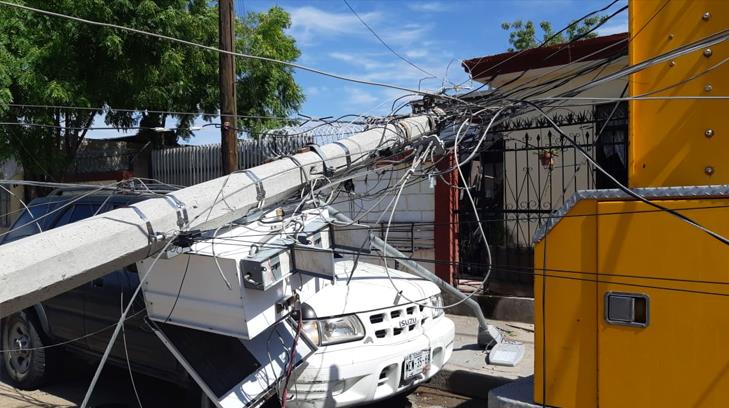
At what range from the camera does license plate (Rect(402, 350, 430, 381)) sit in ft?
15.2

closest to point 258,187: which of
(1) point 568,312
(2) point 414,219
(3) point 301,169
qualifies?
(3) point 301,169

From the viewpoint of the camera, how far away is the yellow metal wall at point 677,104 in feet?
10.3

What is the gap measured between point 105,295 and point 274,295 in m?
2.35

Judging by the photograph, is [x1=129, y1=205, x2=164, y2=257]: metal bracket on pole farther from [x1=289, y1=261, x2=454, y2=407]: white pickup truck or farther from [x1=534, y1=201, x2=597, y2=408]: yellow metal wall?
[x1=534, y1=201, x2=597, y2=408]: yellow metal wall

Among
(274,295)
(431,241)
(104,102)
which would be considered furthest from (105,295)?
(104,102)

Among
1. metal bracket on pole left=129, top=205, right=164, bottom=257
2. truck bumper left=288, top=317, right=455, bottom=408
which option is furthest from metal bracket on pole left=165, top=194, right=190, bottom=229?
truck bumper left=288, top=317, right=455, bottom=408

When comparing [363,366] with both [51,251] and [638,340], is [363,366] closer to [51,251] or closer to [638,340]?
[638,340]

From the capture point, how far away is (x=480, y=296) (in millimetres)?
8336

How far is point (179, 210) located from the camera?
3.60 meters

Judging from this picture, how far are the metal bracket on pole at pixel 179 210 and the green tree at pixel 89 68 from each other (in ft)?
23.4

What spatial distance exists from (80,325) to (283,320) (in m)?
2.70

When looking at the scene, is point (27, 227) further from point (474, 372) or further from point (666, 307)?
point (666, 307)

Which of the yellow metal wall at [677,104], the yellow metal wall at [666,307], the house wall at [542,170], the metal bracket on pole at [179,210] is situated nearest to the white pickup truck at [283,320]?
the metal bracket on pole at [179,210]

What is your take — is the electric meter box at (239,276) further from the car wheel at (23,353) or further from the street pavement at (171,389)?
the car wheel at (23,353)
